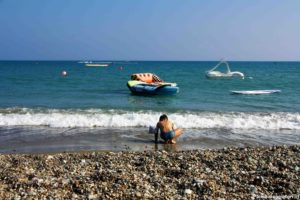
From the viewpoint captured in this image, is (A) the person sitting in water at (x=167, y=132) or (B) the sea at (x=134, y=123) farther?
(B) the sea at (x=134, y=123)

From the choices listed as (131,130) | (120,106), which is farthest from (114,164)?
(120,106)

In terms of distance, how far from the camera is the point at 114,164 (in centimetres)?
939

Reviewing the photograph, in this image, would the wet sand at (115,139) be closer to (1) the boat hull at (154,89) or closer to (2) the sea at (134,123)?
(2) the sea at (134,123)

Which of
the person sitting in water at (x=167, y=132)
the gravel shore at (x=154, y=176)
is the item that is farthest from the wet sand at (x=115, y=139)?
the gravel shore at (x=154, y=176)

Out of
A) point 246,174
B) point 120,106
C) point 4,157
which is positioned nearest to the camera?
point 246,174

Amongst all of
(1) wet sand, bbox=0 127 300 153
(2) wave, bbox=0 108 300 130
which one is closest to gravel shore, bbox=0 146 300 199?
(1) wet sand, bbox=0 127 300 153

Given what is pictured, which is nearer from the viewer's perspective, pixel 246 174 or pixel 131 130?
pixel 246 174

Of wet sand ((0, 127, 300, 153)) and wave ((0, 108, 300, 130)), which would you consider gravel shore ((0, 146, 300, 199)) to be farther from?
wave ((0, 108, 300, 130))

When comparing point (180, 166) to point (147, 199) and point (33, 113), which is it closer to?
point (147, 199)

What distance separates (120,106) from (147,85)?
6250 millimetres

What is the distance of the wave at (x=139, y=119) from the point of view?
17844 millimetres

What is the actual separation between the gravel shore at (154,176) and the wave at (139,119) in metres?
7.19

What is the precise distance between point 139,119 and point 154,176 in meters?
10.8

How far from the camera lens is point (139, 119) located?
19.0 metres
